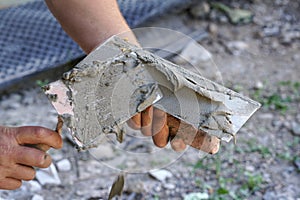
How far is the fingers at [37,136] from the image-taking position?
1345 mm

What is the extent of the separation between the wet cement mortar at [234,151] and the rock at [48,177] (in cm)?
2

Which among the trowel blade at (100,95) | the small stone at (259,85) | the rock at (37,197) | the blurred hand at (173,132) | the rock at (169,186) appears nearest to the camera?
the trowel blade at (100,95)

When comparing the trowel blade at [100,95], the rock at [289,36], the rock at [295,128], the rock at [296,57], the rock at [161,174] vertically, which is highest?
the trowel blade at [100,95]

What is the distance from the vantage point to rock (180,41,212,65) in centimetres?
270

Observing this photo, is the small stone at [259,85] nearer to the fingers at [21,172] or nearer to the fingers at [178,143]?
the fingers at [178,143]

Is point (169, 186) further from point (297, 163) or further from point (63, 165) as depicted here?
point (297, 163)

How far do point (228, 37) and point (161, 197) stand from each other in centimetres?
131

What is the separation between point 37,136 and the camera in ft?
4.41

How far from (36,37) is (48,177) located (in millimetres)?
869

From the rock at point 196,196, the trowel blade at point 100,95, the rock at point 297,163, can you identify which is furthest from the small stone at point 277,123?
the trowel blade at point 100,95

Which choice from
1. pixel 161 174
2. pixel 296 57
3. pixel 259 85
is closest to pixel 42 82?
pixel 161 174

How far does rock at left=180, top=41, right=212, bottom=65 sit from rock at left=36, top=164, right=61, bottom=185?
98 cm

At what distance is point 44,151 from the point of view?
4.61 ft

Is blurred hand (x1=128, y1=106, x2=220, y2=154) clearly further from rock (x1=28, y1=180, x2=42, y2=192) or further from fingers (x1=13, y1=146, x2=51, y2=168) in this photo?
rock (x1=28, y1=180, x2=42, y2=192)
